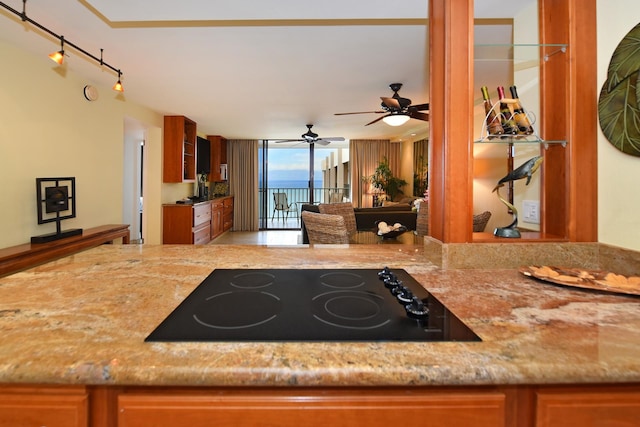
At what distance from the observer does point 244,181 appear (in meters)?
8.35

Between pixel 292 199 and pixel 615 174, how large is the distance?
28.2 feet

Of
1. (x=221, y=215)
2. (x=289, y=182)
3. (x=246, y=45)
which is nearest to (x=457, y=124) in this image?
(x=246, y=45)

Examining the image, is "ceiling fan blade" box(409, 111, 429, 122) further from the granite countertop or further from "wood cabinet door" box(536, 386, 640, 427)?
"wood cabinet door" box(536, 386, 640, 427)

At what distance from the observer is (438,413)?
1.98 feet

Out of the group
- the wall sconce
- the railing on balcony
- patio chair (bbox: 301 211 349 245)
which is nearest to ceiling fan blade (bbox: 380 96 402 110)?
the wall sconce

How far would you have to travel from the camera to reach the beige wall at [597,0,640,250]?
45.1 inches

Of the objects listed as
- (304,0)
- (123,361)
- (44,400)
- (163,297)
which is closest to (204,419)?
(123,361)

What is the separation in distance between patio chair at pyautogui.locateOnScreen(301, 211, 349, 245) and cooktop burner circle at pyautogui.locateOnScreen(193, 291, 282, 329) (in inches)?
67.6

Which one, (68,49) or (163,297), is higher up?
(68,49)

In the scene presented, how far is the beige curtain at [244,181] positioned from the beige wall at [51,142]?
3911 millimetres

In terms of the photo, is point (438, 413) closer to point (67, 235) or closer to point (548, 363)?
point (548, 363)

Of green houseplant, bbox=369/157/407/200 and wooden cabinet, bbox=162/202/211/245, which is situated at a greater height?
green houseplant, bbox=369/157/407/200

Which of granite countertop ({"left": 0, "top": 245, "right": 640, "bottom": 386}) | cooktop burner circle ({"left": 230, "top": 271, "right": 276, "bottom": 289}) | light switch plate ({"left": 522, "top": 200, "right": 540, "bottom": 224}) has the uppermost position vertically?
light switch plate ({"left": 522, "top": 200, "right": 540, "bottom": 224})

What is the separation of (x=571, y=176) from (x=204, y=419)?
4.86ft
